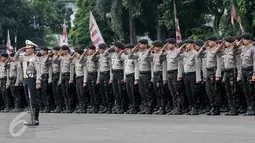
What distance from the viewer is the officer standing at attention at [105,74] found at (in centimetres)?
2155

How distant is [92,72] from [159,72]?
2.62m

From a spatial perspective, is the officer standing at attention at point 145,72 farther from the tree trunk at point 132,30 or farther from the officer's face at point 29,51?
the tree trunk at point 132,30

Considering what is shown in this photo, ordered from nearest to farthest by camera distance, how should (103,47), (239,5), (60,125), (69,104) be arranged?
(60,125)
(103,47)
(69,104)
(239,5)

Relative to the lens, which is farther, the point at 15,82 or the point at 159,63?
the point at 15,82

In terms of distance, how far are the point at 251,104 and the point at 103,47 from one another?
5.21 m

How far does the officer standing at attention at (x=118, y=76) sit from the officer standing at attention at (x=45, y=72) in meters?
2.74

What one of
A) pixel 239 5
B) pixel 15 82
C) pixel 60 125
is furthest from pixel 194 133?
pixel 239 5

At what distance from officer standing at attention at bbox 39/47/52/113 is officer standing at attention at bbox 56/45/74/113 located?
1.56 ft

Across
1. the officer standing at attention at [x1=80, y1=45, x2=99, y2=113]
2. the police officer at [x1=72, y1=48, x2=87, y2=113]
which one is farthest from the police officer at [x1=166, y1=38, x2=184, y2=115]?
the police officer at [x1=72, y1=48, x2=87, y2=113]

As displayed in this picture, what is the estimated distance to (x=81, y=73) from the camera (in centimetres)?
2244

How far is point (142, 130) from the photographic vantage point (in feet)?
48.0

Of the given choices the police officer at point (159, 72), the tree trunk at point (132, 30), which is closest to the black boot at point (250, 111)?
the police officer at point (159, 72)

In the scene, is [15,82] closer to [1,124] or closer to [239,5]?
[1,124]

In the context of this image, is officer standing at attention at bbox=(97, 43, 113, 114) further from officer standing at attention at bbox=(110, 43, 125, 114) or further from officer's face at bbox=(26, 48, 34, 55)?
officer's face at bbox=(26, 48, 34, 55)
